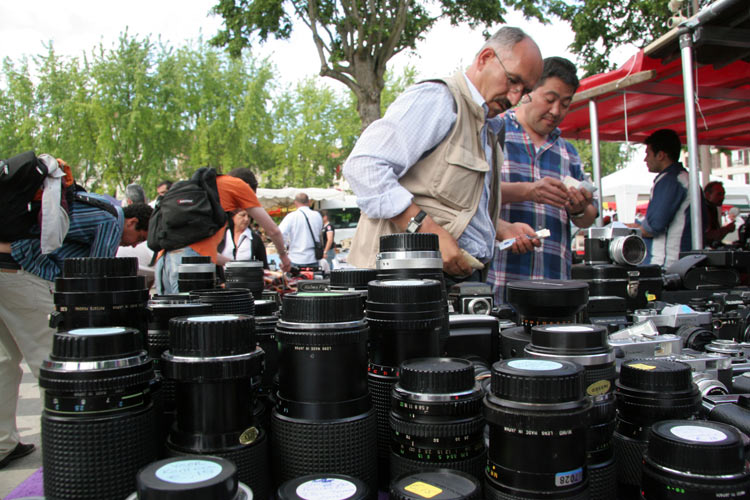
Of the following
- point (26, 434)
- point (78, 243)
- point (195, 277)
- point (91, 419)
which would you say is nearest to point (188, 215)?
point (78, 243)

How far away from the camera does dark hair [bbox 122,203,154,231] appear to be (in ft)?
14.0

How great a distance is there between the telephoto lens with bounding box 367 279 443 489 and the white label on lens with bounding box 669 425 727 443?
543 mm

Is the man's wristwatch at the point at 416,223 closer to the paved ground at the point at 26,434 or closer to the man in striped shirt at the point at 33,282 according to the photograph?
the paved ground at the point at 26,434

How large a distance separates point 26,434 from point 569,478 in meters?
4.41

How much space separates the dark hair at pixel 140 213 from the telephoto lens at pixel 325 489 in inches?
149

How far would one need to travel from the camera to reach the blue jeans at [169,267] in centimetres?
399

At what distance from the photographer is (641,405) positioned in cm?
122

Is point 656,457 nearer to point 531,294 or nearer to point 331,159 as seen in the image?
point 531,294

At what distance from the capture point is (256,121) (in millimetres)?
23578

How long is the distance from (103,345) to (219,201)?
314 centimetres

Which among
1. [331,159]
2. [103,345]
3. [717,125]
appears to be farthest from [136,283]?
[331,159]

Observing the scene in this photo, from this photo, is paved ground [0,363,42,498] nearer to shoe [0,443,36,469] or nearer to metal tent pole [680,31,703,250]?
shoe [0,443,36,469]

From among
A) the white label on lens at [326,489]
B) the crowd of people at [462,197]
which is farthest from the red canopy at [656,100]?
the white label on lens at [326,489]

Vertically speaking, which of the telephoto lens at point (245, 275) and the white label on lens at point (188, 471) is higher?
the telephoto lens at point (245, 275)
